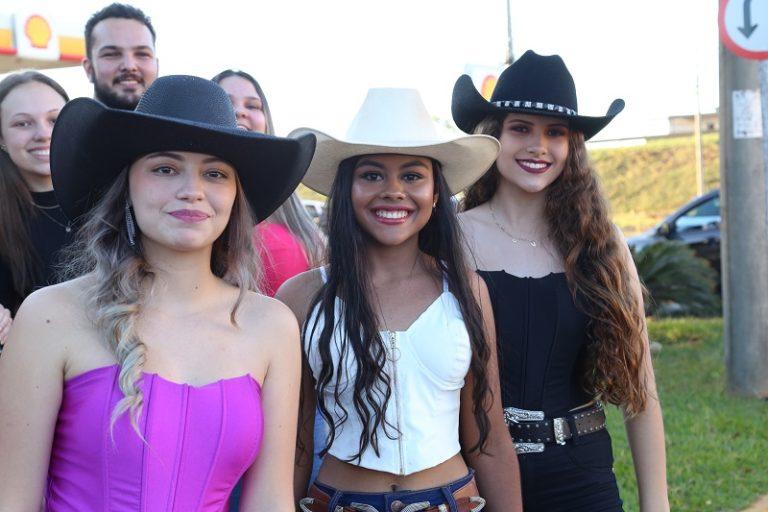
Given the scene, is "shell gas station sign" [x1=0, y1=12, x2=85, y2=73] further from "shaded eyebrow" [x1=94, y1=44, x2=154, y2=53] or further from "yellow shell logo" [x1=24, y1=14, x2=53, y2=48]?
"shaded eyebrow" [x1=94, y1=44, x2=154, y2=53]

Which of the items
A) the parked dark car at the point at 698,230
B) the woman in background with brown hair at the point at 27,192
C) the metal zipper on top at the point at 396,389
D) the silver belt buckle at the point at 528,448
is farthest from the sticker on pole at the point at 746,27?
the parked dark car at the point at 698,230

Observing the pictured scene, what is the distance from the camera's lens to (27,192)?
3766 millimetres

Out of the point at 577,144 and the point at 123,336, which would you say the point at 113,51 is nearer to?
the point at 577,144

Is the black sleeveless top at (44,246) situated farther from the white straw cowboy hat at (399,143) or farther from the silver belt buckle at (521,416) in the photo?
the silver belt buckle at (521,416)

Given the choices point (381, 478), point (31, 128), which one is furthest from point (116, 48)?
point (381, 478)

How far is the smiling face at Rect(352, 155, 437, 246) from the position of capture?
314 centimetres

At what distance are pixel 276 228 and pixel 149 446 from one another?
1809 millimetres

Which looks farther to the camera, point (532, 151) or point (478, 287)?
point (532, 151)

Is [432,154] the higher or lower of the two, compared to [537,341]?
higher

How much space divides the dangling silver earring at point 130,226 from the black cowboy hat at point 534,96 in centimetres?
155

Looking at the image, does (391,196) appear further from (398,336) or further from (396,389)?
(396,389)

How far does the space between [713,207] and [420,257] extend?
44.8 feet

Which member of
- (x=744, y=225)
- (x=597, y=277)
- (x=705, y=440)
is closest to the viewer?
(x=597, y=277)

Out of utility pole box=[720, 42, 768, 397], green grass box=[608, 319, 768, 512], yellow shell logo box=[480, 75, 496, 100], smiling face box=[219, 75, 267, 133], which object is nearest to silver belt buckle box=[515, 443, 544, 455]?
smiling face box=[219, 75, 267, 133]
